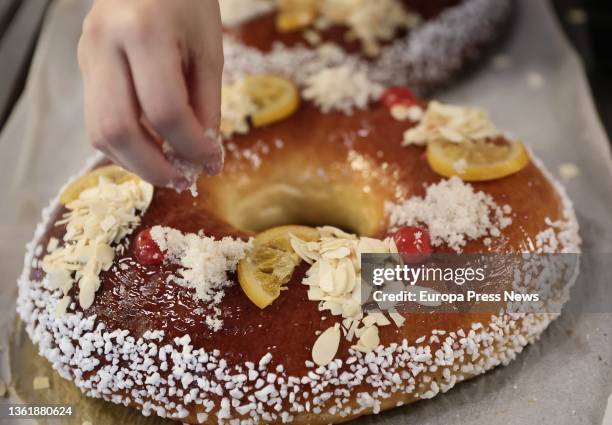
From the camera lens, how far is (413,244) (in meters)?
1.84

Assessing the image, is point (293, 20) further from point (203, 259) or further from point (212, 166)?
point (212, 166)

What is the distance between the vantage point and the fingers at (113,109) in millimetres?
1260

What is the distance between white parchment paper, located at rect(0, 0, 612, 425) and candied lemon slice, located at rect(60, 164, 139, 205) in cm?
42

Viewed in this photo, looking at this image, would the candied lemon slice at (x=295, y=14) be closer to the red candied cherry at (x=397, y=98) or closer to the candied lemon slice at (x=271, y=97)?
the candied lemon slice at (x=271, y=97)

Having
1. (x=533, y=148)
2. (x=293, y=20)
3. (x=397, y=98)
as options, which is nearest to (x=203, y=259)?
(x=397, y=98)

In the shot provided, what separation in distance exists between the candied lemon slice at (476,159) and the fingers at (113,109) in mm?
1000

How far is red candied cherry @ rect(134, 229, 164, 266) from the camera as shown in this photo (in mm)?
1823

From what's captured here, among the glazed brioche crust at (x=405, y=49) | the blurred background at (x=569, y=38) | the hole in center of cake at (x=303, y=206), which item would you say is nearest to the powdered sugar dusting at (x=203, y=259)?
the hole in center of cake at (x=303, y=206)

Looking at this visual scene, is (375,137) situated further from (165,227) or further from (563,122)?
(563,122)

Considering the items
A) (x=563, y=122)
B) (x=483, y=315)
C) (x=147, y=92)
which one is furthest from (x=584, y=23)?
(x=147, y=92)

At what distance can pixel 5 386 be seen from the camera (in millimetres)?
1937

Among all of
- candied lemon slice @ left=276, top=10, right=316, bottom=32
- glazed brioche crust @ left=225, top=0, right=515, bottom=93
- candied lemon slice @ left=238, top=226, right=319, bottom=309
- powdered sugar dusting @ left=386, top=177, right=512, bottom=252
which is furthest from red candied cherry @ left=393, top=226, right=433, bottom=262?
candied lemon slice @ left=276, top=10, right=316, bottom=32

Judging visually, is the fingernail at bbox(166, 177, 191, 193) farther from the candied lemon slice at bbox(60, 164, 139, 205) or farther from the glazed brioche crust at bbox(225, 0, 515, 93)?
the glazed brioche crust at bbox(225, 0, 515, 93)

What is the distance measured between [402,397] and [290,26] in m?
1.61
